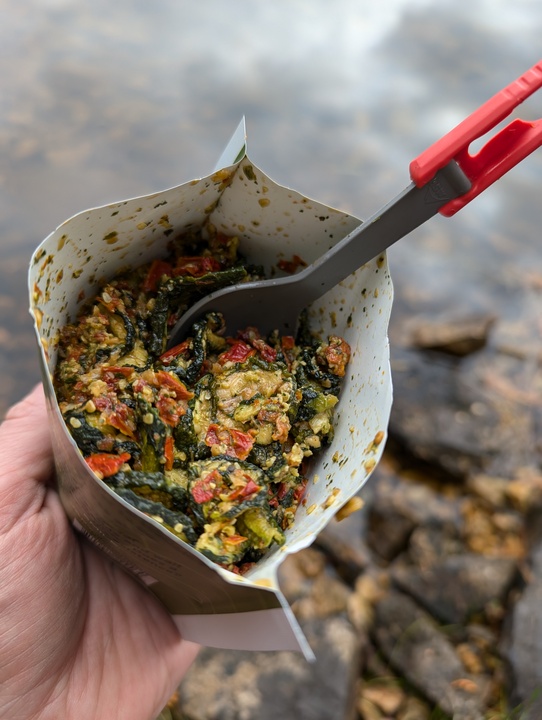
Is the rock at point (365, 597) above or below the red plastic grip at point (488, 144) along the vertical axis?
below

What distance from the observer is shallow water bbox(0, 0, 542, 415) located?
3.84 metres

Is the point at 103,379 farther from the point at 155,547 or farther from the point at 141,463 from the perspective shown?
the point at 155,547

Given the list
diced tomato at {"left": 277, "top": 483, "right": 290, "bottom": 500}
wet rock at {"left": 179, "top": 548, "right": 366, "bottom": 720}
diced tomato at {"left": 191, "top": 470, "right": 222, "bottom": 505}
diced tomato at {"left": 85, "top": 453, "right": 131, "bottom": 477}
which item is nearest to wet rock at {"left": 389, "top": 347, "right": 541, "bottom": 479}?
wet rock at {"left": 179, "top": 548, "right": 366, "bottom": 720}

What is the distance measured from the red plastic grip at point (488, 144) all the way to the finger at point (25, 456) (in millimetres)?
1255

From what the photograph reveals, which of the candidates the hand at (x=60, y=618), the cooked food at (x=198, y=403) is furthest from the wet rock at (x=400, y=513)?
the cooked food at (x=198, y=403)

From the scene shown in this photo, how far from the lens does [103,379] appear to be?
1.43m

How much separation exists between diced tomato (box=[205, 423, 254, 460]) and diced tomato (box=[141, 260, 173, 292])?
1.47 ft

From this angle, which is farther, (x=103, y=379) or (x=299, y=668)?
(x=299, y=668)

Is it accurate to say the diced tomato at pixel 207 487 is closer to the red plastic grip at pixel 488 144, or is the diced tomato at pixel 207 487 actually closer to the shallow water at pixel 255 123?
the red plastic grip at pixel 488 144

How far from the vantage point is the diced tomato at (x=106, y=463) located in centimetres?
128

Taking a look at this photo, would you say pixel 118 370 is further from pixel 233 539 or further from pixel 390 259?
pixel 390 259

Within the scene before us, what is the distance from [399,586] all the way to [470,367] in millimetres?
1536

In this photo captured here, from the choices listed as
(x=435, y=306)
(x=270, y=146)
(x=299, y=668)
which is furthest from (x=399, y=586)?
(x=270, y=146)

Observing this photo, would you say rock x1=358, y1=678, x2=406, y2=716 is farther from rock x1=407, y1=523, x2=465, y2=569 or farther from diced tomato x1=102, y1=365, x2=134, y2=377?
diced tomato x1=102, y1=365, x2=134, y2=377
